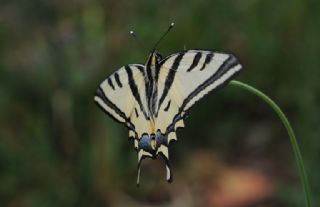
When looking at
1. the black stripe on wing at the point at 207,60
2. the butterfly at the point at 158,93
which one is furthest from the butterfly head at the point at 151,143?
the black stripe on wing at the point at 207,60

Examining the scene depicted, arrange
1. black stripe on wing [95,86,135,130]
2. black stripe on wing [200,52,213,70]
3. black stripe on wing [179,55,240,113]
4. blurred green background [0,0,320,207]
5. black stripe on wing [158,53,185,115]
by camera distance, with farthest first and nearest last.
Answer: blurred green background [0,0,320,207] → black stripe on wing [95,86,135,130] → black stripe on wing [158,53,185,115] → black stripe on wing [200,52,213,70] → black stripe on wing [179,55,240,113]

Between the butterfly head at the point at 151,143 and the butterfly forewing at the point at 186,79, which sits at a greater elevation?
the butterfly forewing at the point at 186,79

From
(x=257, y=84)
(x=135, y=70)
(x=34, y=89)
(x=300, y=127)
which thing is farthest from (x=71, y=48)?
(x=135, y=70)

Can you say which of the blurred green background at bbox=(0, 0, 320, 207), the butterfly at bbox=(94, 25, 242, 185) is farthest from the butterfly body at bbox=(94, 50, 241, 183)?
the blurred green background at bbox=(0, 0, 320, 207)

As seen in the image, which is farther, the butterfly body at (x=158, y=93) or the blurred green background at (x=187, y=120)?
the blurred green background at (x=187, y=120)

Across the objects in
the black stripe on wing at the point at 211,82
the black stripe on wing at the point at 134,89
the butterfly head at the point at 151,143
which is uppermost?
the black stripe on wing at the point at 134,89

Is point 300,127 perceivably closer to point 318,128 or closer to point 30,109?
point 318,128

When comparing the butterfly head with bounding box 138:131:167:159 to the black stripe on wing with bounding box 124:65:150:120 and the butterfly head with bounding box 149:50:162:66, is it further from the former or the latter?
the butterfly head with bounding box 149:50:162:66

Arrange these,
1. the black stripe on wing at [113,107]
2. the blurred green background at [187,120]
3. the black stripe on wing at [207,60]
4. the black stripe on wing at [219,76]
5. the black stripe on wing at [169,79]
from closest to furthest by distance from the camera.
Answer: the black stripe on wing at [219,76] → the black stripe on wing at [207,60] → the black stripe on wing at [169,79] → the black stripe on wing at [113,107] → the blurred green background at [187,120]

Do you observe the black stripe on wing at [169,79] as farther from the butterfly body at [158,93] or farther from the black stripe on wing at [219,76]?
the black stripe on wing at [219,76]
